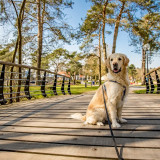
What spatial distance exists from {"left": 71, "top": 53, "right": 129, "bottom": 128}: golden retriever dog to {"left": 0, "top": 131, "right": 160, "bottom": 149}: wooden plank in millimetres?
332

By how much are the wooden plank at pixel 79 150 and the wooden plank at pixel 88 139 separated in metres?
0.07

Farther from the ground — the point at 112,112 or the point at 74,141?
the point at 112,112

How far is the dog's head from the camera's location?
6.07 feet

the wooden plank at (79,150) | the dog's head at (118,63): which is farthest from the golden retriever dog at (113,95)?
the wooden plank at (79,150)

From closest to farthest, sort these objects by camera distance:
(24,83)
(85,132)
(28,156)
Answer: (28,156) < (85,132) < (24,83)

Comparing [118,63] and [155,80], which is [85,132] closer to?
[118,63]

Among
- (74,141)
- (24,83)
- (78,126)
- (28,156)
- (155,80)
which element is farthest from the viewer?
(155,80)

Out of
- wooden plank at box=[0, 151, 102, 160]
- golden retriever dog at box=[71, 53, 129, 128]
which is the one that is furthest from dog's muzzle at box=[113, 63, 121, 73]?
wooden plank at box=[0, 151, 102, 160]

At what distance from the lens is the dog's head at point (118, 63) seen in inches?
72.9

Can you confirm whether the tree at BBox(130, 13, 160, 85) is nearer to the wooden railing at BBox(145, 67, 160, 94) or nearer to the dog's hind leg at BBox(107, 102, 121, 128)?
the wooden railing at BBox(145, 67, 160, 94)

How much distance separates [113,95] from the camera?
1784 millimetres

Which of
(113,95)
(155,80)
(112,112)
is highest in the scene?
(155,80)

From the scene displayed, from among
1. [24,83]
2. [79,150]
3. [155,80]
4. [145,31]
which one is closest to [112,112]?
[79,150]

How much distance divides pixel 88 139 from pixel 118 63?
107cm
